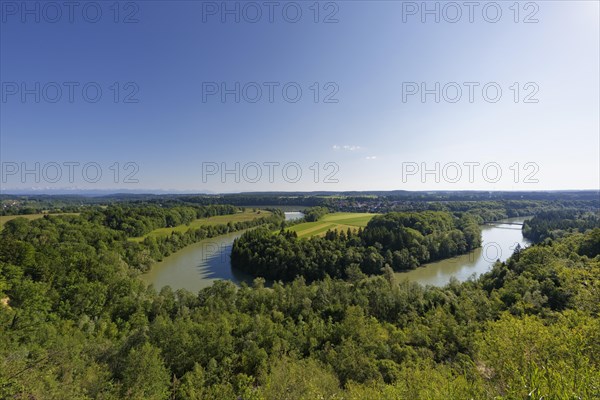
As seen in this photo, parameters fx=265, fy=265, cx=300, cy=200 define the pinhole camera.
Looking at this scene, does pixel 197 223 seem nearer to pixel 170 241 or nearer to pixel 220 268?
pixel 170 241

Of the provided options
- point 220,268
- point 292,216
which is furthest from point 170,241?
point 292,216

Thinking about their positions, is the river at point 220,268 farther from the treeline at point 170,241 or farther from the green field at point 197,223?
the green field at point 197,223

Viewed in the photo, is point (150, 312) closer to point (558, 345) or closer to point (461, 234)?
point (558, 345)

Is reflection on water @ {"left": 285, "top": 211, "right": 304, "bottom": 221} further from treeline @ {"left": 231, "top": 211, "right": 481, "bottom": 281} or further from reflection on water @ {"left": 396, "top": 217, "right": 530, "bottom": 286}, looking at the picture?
reflection on water @ {"left": 396, "top": 217, "right": 530, "bottom": 286}

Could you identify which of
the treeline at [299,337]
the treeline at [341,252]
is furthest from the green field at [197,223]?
the treeline at [299,337]

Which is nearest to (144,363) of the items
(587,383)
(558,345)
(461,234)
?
(587,383)
